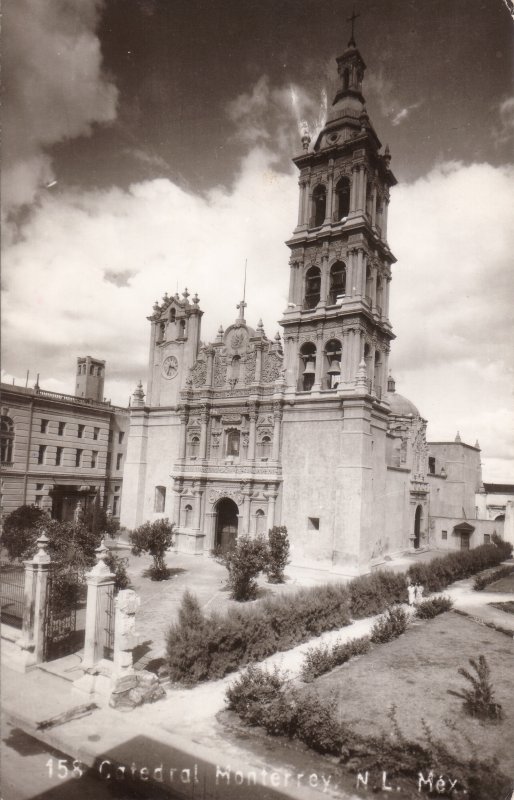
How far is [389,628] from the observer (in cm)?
1661

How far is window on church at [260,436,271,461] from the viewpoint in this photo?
29703mm

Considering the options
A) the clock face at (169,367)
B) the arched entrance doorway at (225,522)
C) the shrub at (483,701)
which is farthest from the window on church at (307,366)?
the shrub at (483,701)

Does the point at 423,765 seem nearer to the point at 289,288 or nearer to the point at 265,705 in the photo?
the point at 265,705

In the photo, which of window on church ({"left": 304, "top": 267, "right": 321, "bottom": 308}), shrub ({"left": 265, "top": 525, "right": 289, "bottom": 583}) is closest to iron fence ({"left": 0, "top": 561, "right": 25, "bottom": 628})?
shrub ({"left": 265, "top": 525, "right": 289, "bottom": 583})

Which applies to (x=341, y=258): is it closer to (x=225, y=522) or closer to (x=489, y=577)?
(x=225, y=522)

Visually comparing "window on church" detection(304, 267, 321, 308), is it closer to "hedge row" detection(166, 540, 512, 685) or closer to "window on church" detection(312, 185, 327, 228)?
"window on church" detection(312, 185, 327, 228)

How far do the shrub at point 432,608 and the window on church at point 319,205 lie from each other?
2264 centimetres

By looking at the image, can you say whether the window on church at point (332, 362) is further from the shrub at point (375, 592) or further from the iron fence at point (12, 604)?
the iron fence at point (12, 604)

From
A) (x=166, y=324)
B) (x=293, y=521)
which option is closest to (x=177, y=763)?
(x=293, y=521)

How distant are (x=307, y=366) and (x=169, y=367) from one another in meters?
9.95

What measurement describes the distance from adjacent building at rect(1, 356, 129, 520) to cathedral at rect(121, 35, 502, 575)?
10.9 feet

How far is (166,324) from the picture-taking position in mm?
34969

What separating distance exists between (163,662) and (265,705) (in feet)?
13.4

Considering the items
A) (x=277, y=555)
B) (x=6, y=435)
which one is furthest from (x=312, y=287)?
(x=6, y=435)
